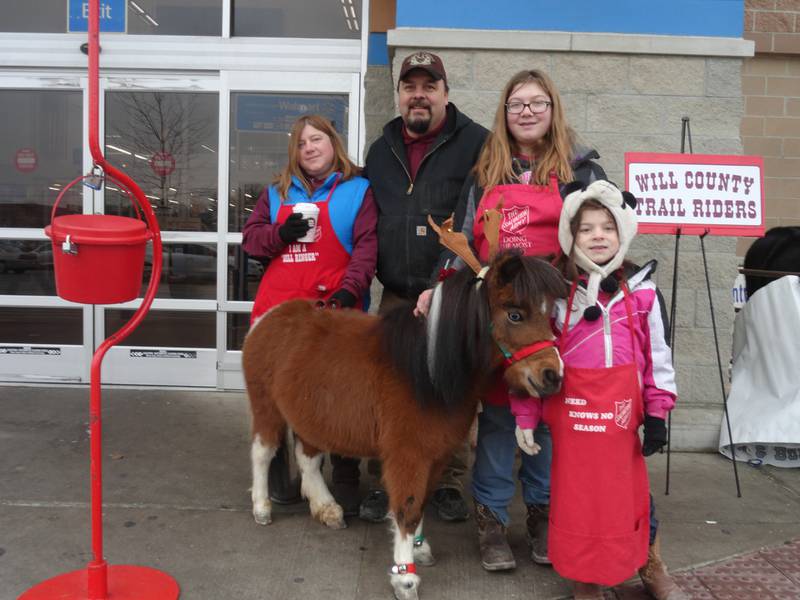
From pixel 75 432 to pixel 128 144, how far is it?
107 inches

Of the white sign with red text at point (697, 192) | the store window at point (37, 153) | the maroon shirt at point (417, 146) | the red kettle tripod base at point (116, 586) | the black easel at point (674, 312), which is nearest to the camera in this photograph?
the red kettle tripod base at point (116, 586)

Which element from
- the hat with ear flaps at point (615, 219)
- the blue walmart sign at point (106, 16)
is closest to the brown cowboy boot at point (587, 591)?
the hat with ear flaps at point (615, 219)

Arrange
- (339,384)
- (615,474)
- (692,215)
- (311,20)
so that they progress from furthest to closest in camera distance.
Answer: (311,20) → (692,215) → (339,384) → (615,474)

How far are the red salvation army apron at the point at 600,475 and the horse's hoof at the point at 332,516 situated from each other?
1.33 m

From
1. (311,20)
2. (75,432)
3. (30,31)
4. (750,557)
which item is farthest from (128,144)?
(750,557)

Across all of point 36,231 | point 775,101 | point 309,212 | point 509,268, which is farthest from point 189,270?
point 775,101

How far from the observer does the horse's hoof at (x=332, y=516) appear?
3764mm

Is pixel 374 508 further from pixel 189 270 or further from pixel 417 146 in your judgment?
pixel 189 270

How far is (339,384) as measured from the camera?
3.30m

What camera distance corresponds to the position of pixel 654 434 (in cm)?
276

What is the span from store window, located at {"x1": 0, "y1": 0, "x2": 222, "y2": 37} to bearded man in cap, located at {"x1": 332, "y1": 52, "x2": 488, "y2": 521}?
3.19m

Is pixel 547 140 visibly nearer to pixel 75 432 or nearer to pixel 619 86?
pixel 619 86

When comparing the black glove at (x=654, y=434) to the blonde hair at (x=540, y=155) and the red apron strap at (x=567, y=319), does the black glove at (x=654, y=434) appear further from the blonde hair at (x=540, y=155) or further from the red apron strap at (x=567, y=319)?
the blonde hair at (x=540, y=155)

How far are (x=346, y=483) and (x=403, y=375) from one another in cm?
A: 123
